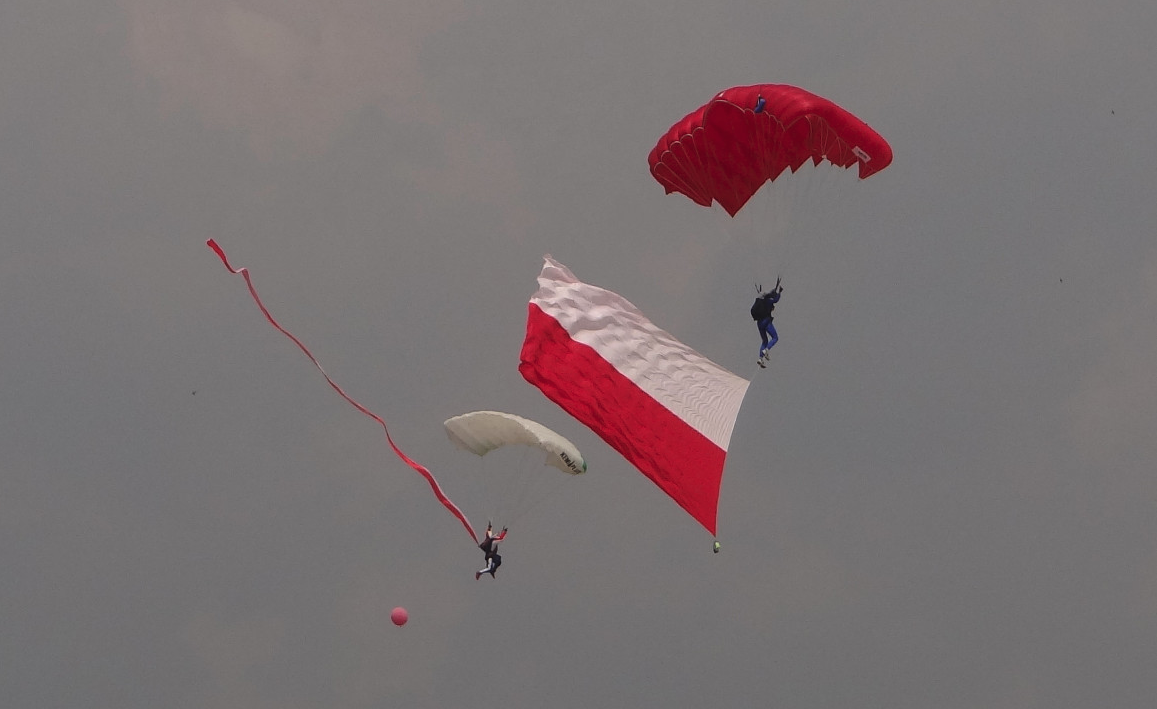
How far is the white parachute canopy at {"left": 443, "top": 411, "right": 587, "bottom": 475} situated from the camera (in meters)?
26.5

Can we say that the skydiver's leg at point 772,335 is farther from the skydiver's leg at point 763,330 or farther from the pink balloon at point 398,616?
the pink balloon at point 398,616

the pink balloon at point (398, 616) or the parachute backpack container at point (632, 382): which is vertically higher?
the parachute backpack container at point (632, 382)

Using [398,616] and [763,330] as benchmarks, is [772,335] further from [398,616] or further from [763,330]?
[398,616]

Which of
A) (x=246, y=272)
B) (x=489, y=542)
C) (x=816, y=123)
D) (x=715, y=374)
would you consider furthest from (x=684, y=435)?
(x=246, y=272)

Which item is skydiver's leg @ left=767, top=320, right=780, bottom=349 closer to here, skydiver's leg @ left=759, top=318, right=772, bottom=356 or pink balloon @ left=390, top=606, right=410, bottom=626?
skydiver's leg @ left=759, top=318, right=772, bottom=356

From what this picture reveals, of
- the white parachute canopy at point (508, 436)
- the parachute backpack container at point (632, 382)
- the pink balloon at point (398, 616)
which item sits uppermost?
the parachute backpack container at point (632, 382)

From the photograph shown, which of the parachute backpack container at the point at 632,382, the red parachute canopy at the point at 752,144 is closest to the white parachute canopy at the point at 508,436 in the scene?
the parachute backpack container at the point at 632,382

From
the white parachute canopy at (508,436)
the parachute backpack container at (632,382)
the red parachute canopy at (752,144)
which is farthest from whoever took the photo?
the parachute backpack container at (632,382)

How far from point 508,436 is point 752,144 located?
5.90 metres

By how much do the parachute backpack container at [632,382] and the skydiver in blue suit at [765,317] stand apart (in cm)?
62

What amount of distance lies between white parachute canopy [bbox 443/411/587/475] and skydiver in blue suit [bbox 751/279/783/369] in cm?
373

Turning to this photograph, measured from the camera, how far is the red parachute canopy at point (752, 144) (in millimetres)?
26781

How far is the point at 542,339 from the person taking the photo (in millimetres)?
28453

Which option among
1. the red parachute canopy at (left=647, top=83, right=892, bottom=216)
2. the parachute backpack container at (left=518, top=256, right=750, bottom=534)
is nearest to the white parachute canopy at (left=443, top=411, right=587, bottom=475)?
the parachute backpack container at (left=518, top=256, right=750, bottom=534)
